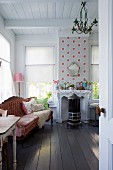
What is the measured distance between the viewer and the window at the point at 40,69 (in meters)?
6.69

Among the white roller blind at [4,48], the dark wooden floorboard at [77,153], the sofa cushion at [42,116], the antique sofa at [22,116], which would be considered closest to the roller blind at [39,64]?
the white roller blind at [4,48]

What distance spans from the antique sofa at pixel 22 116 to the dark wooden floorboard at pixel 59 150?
0.30m

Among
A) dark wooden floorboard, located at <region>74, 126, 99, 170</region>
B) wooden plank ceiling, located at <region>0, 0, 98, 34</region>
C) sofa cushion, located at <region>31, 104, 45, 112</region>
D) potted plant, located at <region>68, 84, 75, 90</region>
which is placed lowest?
dark wooden floorboard, located at <region>74, 126, 99, 170</region>

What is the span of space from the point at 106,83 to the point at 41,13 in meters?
4.00

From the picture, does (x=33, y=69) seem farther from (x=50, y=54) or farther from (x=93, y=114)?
(x=93, y=114)

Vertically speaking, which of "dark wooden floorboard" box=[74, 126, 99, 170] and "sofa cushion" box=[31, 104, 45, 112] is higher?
"sofa cushion" box=[31, 104, 45, 112]

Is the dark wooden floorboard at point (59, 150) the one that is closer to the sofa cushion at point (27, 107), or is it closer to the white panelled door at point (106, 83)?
the sofa cushion at point (27, 107)

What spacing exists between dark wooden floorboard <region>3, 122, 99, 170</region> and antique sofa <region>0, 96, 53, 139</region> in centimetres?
30

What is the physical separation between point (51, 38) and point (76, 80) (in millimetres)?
1846

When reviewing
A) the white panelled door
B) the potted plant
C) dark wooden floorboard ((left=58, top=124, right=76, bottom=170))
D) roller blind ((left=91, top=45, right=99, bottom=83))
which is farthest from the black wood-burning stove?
the white panelled door

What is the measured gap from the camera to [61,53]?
20.6 feet

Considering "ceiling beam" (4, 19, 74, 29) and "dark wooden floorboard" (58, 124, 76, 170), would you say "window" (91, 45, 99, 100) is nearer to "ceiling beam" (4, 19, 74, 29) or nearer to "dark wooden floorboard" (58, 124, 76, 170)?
"ceiling beam" (4, 19, 74, 29)

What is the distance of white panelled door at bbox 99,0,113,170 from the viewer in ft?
4.44

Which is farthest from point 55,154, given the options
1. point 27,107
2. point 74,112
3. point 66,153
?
point 74,112
